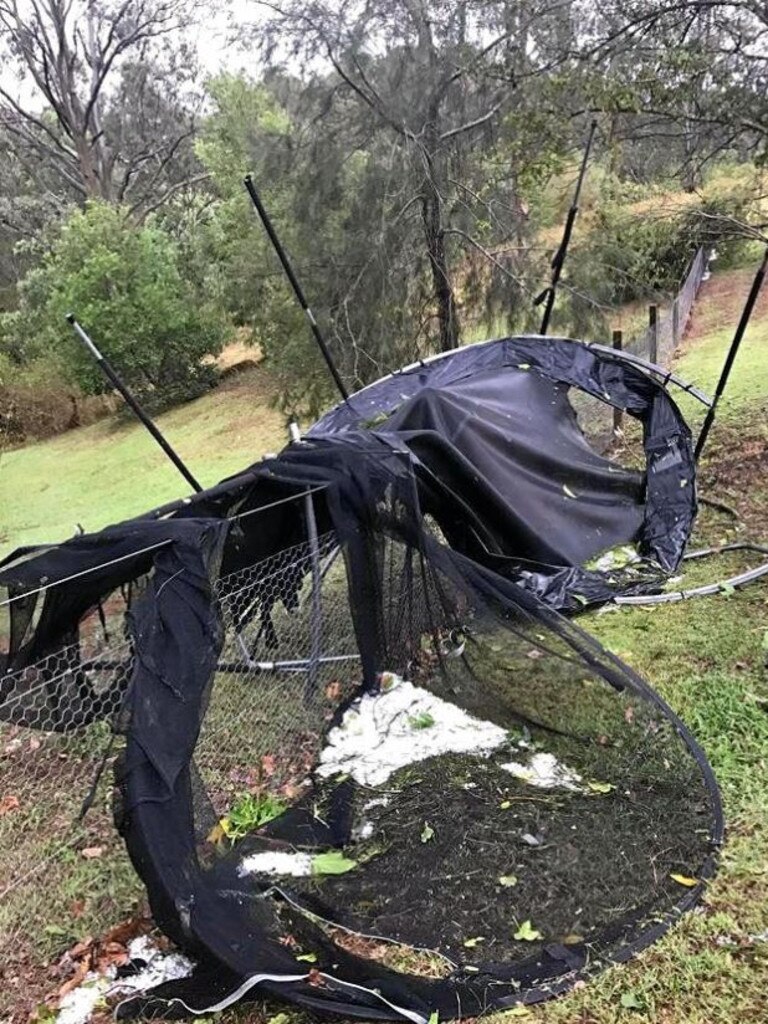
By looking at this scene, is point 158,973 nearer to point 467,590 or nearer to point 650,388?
point 467,590

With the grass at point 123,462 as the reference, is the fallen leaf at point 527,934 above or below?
Result: above

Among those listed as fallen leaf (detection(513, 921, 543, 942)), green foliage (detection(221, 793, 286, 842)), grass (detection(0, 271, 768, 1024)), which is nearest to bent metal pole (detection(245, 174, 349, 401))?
grass (detection(0, 271, 768, 1024))

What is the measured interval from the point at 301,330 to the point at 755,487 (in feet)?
19.8

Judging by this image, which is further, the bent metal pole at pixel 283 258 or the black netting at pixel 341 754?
the bent metal pole at pixel 283 258

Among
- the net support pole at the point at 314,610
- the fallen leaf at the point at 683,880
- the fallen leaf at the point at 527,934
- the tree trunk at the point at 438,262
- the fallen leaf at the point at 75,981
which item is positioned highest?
the tree trunk at the point at 438,262

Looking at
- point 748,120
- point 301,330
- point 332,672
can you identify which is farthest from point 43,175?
point 332,672

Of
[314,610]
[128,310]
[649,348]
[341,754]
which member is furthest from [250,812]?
[128,310]

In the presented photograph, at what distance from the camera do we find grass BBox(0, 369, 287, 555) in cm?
1266

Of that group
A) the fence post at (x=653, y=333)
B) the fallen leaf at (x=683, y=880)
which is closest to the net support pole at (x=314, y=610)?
the fallen leaf at (x=683, y=880)

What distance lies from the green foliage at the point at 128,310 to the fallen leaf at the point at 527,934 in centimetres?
1648

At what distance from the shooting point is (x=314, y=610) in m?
3.65

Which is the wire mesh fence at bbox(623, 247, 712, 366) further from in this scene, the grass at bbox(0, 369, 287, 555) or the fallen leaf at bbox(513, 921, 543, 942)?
the fallen leaf at bbox(513, 921, 543, 942)

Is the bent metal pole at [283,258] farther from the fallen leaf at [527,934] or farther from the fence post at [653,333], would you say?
the fence post at [653,333]

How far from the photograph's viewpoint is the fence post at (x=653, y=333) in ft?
33.5
